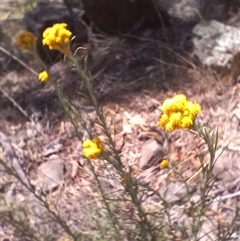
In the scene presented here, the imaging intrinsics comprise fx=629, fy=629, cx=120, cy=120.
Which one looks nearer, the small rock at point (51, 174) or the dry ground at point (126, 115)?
the dry ground at point (126, 115)

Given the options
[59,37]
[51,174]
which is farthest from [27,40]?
[51,174]

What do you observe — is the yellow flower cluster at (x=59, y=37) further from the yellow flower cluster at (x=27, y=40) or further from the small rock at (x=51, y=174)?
the small rock at (x=51, y=174)

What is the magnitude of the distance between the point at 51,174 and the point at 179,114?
1740mm

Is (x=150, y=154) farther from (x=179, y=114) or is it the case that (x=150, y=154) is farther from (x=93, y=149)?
(x=179, y=114)

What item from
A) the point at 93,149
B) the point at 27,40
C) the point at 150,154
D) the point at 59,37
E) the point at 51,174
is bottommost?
the point at 51,174

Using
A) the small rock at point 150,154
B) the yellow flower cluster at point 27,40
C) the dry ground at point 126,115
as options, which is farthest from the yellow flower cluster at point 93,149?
the small rock at point 150,154

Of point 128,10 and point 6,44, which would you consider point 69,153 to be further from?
point 6,44

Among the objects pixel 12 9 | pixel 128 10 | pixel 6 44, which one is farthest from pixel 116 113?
pixel 12 9

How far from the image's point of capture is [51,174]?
9.95 feet

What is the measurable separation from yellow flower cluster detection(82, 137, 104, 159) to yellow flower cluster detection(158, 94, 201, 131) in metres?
0.24

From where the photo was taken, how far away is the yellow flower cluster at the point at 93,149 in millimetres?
1581

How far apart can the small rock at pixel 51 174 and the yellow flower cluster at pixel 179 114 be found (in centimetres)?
157

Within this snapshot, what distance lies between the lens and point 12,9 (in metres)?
4.78

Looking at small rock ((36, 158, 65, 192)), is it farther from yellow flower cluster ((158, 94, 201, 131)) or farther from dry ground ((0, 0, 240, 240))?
yellow flower cluster ((158, 94, 201, 131))
